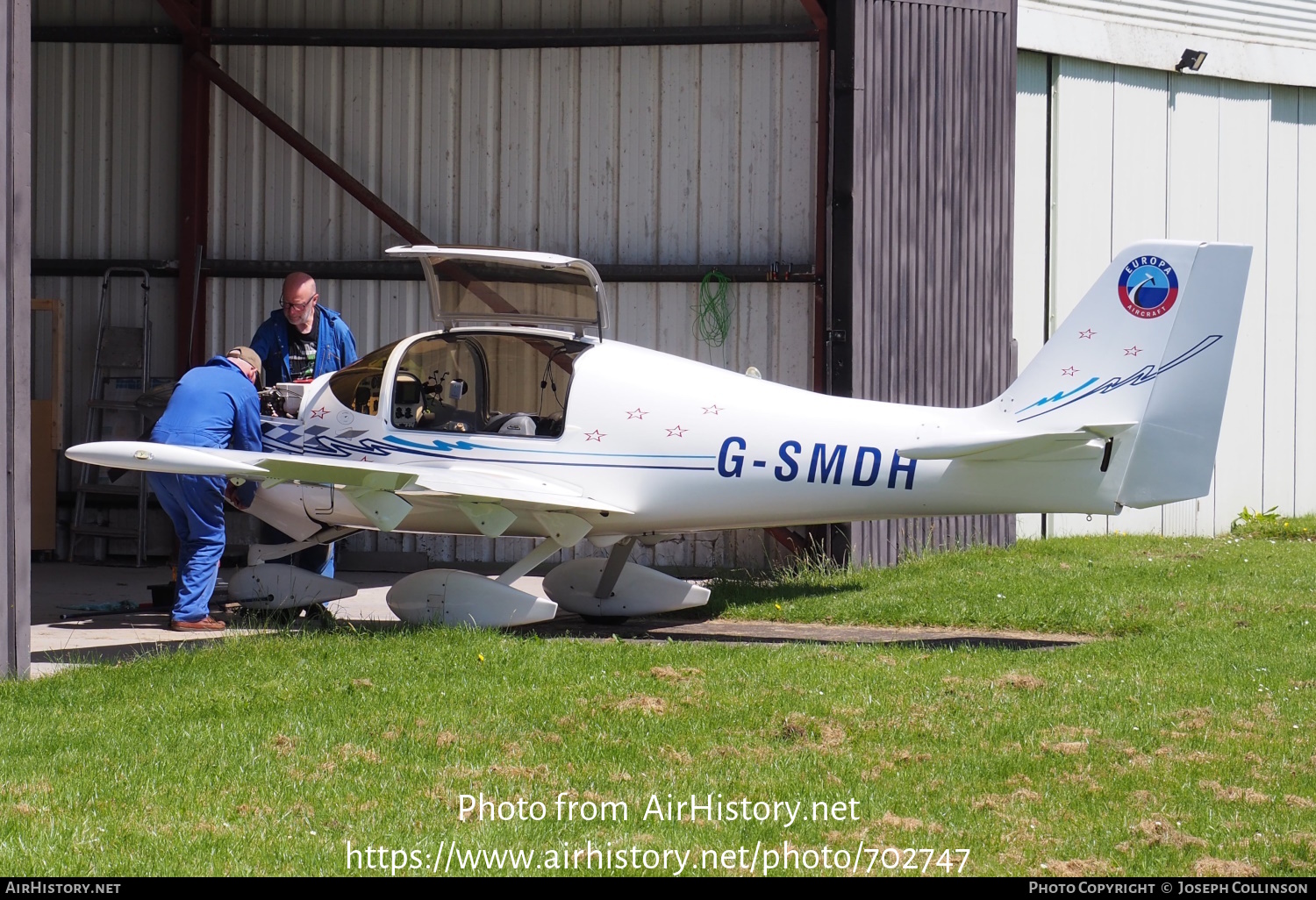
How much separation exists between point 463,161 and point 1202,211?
25.4ft

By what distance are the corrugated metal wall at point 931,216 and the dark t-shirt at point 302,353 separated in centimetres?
454

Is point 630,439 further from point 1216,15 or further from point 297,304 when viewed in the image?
point 1216,15

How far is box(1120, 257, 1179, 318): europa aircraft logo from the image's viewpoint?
26.5 feet

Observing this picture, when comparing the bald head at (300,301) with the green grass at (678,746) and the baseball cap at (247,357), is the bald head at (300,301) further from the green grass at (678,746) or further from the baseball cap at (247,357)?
the green grass at (678,746)

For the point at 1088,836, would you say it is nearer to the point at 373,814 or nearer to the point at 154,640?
the point at 373,814

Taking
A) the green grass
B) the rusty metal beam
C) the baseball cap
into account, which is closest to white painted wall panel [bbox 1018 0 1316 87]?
the rusty metal beam

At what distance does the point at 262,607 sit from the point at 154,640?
0.82 meters

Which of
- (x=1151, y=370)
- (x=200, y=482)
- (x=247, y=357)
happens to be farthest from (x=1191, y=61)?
(x=200, y=482)

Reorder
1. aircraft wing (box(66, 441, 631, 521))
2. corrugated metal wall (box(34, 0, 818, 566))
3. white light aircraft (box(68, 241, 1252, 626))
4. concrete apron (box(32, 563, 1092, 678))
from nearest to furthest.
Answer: aircraft wing (box(66, 441, 631, 521)) < white light aircraft (box(68, 241, 1252, 626)) < concrete apron (box(32, 563, 1092, 678)) < corrugated metal wall (box(34, 0, 818, 566))

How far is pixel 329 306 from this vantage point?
13.8m

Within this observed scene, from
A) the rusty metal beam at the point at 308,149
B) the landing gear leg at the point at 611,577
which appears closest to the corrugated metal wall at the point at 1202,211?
the landing gear leg at the point at 611,577

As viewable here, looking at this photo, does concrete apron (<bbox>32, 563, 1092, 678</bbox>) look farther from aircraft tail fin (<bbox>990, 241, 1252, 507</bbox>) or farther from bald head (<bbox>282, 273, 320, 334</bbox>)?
bald head (<bbox>282, 273, 320, 334</bbox>)

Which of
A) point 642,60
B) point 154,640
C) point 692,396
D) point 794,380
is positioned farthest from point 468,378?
point 642,60

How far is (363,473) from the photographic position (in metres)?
8.38
